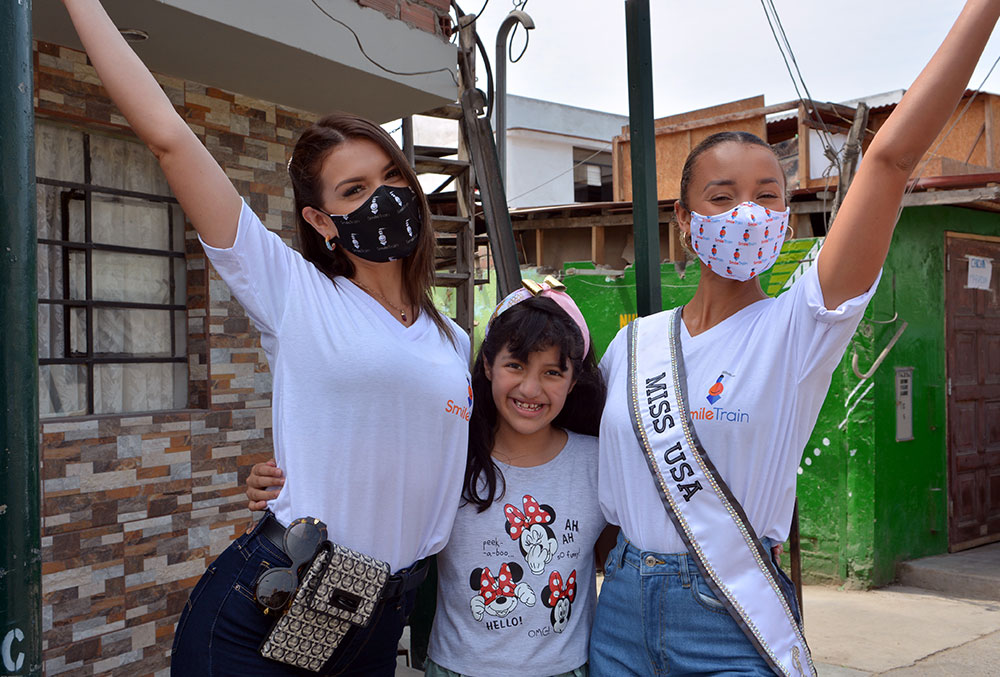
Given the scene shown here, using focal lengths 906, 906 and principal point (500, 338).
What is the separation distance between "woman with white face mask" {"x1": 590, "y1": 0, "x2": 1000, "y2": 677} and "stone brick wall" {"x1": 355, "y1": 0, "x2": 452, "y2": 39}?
10.2 feet

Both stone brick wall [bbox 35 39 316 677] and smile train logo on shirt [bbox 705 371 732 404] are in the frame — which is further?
stone brick wall [bbox 35 39 316 677]

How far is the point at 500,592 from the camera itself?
2.10 metres

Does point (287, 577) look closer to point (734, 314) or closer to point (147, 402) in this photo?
point (734, 314)

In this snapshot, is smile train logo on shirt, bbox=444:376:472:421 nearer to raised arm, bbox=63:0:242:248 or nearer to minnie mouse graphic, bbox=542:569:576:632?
minnie mouse graphic, bbox=542:569:576:632

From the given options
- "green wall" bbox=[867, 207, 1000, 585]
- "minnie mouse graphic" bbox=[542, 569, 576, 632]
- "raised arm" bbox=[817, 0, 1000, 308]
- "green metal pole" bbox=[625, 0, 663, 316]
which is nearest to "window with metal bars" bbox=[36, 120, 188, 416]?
"green metal pole" bbox=[625, 0, 663, 316]

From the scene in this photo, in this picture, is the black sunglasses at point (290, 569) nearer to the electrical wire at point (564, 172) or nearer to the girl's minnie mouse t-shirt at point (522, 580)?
the girl's minnie mouse t-shirt at point (522, 580)

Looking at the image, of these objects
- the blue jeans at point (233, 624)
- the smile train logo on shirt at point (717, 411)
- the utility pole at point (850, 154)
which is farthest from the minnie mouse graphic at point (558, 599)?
the utility pole at point (850, 154)

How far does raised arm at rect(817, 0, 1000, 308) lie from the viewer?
1.65 m

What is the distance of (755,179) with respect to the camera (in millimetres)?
2031

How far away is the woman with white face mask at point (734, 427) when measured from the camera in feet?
5.76

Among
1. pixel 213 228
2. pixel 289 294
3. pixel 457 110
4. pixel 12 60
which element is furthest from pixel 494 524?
pixel 457 110

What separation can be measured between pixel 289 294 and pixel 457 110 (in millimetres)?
4676

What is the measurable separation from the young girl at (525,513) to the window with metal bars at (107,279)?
2.56 metres

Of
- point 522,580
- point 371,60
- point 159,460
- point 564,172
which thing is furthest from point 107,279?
point 564,172
